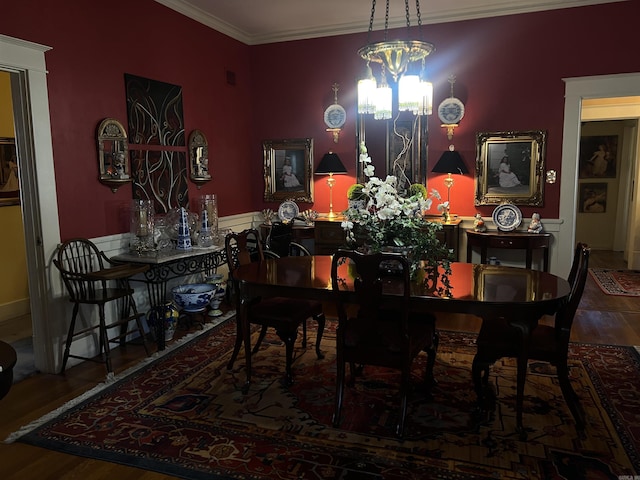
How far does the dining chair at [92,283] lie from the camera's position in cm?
349

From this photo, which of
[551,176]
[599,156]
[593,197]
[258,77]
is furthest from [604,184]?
[258,77]

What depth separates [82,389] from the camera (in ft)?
10.8

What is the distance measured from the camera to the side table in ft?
16.3

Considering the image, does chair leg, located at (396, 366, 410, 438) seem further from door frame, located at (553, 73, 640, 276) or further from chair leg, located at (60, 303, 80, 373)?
door frame, located at (553, 73, 640, 276)

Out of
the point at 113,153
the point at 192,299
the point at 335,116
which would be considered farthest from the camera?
the point at 335,116

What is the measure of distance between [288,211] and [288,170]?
53 cm

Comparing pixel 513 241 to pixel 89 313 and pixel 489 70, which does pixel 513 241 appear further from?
pixel 89 313

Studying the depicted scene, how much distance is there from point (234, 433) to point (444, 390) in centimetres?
136

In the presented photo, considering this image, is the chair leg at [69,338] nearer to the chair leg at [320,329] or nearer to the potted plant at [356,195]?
the chair leg at [320,329]

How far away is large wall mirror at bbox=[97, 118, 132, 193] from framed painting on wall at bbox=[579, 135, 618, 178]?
25.5 ft

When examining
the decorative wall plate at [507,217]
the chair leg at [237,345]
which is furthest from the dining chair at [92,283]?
the decorative wall plate at [507,217]

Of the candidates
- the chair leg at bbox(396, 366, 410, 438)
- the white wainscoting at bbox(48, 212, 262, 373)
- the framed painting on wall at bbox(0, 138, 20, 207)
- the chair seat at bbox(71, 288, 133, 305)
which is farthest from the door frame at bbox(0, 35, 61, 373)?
the chair leg at bbox(396, 366, 410, 438)

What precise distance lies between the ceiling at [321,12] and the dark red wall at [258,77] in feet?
0.30

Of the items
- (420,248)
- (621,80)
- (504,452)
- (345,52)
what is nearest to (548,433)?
(504,452)
